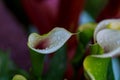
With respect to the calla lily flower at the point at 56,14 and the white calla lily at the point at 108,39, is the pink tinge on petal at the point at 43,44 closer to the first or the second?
the white calla lily at the point at 108,39

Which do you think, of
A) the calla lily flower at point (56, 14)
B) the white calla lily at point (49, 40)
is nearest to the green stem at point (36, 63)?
the white calla lily at point (49, 40)

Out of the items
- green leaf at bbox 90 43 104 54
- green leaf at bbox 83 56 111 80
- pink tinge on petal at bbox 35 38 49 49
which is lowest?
green leaf at bbox 83 56 111 80

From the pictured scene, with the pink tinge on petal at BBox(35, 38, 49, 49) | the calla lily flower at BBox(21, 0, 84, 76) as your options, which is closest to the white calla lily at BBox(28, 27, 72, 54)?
the pink tinge on petal at BBox(35, 38, 49, 49)

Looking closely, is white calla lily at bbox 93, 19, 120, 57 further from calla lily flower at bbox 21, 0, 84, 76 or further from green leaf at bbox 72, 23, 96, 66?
calla lily flower at bbox 21, 0, 84, 76

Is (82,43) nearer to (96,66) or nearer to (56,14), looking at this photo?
A: (96,66)

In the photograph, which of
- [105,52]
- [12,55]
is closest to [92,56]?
[105,52]
